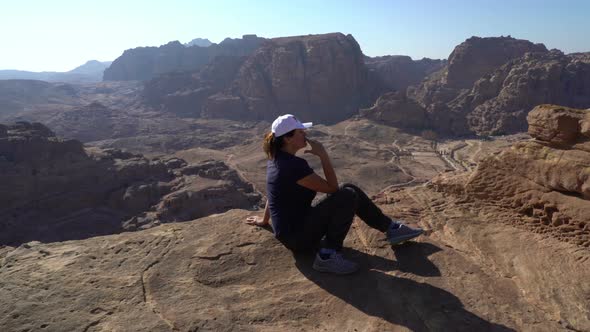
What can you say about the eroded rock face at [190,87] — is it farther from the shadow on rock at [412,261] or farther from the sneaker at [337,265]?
the sneaker at [337,265]

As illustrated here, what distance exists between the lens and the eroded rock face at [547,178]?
4.29m

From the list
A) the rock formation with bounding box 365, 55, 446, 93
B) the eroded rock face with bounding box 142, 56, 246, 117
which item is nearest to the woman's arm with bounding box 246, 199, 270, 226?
the eroded rock face with bounding box 142, 56, 246, 117

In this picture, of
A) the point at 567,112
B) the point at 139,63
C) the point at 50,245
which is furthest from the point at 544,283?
the point at 139,63

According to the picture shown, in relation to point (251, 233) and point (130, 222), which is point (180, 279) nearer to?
point (251, 233)

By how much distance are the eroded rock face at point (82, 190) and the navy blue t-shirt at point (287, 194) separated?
1778cm

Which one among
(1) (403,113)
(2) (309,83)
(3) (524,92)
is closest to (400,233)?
(1) (403,113)

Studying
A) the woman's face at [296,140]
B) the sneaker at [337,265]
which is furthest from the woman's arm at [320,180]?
the sneaker at [337,265]

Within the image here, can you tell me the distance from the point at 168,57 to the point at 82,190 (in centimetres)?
8577

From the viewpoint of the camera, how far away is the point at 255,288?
3697 mm

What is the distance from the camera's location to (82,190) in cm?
2273

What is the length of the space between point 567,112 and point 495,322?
3006 millimetres

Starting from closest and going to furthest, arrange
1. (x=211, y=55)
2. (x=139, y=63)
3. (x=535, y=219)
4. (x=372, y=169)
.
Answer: (x=535, y=219) → (x=372, y=169) → (x=211, y=55) → (x=139, y=63)

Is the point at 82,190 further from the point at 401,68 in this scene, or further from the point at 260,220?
the point at 401,68

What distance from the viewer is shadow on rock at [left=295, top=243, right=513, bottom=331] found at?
10.00ft
